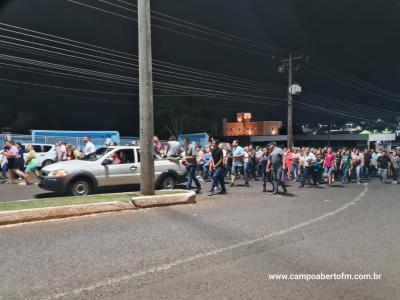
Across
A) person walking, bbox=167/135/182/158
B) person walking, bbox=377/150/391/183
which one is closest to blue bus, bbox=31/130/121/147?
person walking, bbox=167/135/182/158

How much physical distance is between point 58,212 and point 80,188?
11.2ft

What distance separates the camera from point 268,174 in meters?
13.5

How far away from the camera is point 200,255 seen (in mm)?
5508

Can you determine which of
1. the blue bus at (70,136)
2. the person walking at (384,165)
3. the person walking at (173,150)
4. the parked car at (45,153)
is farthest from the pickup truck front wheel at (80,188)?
the person walking at (384,165)

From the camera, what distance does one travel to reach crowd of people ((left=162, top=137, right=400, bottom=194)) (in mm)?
13047

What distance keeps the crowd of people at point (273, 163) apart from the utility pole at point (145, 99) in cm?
289

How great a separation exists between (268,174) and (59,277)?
984 centimetres

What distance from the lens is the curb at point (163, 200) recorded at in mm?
9430

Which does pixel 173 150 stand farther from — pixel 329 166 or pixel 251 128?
pixel 251 128

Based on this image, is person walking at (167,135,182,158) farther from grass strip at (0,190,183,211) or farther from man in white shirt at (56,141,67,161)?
man in white shirt at (56,141,67,161)

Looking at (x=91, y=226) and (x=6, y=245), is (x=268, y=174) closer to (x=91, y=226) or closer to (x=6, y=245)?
(x=91, y=226)

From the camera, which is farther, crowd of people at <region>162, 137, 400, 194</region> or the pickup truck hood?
crowd of people at <region>162, 137, 400, 194</region>

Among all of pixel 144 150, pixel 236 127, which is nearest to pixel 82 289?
pixel 144 150

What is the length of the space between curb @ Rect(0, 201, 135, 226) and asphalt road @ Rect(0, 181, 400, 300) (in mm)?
318
